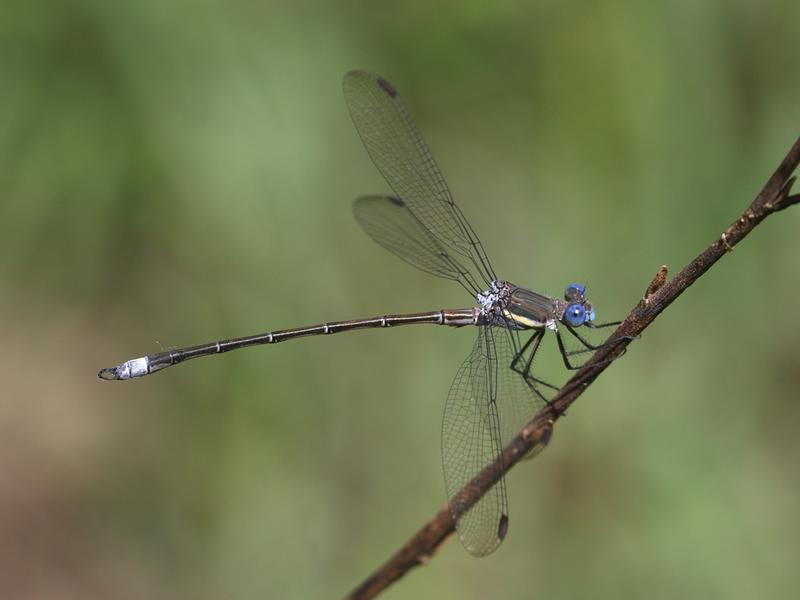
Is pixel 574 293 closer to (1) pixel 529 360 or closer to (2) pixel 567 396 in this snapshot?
(1) pixel 529 360

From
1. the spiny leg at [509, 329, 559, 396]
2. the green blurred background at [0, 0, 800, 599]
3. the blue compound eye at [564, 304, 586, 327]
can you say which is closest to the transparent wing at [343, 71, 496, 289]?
the spiny leg at [509, 329, 559, 396]

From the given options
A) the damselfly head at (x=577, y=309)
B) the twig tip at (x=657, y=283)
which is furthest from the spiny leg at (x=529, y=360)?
the twig tip at (x=657, y=283)

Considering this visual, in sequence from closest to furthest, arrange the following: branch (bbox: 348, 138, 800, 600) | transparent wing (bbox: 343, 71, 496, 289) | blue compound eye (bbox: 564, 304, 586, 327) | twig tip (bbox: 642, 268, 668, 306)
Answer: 1. branch (bbox: 348, 138, 800, 600)
2. twig tip (bbox: 642, 268, 668, 306)
3. blue compound eye (bbox: 564, 304, 586, 327)
4. transparent wing (bbox: 343, 71, 496, 289)

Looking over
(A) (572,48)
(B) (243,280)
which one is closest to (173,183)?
(B) (243,280)

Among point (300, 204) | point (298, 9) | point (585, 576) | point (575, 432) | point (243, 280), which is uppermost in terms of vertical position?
point (298, 9)

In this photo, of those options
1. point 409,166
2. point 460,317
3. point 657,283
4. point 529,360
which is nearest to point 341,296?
point 460,317

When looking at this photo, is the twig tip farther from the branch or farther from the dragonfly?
the dragonfly

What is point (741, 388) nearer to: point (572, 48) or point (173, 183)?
point (572, 48)

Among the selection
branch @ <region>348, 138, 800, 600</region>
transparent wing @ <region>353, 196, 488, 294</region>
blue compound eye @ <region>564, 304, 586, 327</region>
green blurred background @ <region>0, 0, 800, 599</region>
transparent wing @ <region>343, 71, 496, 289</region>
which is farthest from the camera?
green blurred background @ <region>0, 0, 800, 599</region>
